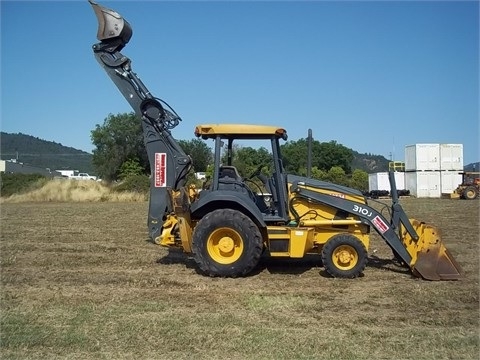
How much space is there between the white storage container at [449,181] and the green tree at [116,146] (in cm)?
2727

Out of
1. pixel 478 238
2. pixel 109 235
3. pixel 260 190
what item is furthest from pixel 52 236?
pixel 478 238

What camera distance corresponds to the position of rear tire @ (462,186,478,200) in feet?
119

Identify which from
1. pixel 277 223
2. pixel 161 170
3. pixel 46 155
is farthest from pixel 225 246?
pixel 46 155

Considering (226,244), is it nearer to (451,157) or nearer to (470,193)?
(470,193)

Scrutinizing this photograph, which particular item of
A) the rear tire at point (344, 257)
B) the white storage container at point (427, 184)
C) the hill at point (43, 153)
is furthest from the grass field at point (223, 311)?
the hill at point (43, 153)

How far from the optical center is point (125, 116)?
55312 mm

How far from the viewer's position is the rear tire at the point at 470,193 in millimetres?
36125

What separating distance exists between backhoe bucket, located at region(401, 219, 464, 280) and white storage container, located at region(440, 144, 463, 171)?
3666 cm

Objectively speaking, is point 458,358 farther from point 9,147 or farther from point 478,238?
point 9,147

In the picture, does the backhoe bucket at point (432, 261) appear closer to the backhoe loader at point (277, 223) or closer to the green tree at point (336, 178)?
the backhoe loader at point (277, 223)

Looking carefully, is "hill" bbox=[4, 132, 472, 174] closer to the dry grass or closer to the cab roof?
the dry grass

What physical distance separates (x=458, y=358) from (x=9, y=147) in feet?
418

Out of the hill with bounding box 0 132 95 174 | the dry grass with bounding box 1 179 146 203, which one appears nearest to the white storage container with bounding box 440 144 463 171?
the dry grass with bounding box 1 179 146 203

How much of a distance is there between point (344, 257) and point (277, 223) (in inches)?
47.2
